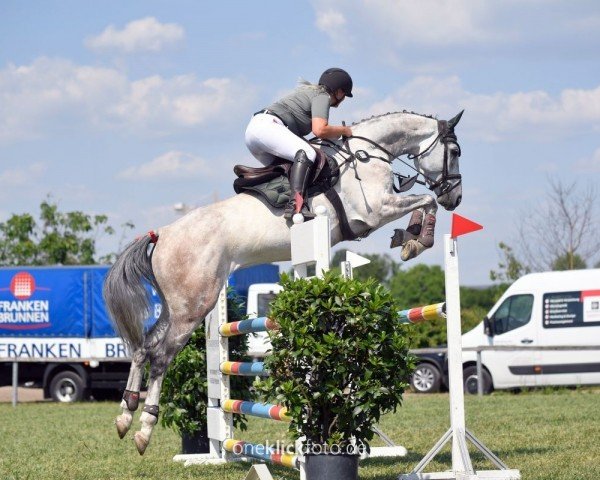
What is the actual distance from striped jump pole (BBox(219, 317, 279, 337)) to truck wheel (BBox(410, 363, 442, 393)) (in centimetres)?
1169

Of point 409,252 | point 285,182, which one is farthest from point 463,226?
point 285,182

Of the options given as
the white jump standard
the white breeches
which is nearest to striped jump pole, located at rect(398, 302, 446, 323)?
the white jump standard

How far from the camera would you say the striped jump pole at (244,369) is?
6230mm

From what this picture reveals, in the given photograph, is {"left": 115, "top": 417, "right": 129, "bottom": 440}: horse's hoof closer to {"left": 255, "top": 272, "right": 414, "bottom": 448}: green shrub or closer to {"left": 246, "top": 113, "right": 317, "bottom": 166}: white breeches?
{"left": 255, "top": 272, "right": 414, "bottom": 448}: green shrub

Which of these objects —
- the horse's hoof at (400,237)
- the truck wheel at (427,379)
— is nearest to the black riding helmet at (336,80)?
the horse's hoof at (400,237)

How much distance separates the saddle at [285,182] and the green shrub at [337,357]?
1.64 metres

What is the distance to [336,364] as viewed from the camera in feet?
16.7

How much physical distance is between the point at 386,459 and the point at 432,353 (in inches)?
448

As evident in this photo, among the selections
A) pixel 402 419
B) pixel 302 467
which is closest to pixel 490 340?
pixel 402 419

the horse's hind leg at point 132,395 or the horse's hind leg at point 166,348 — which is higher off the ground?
the horse's hind leg at point 166,348

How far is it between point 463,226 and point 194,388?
2.80m

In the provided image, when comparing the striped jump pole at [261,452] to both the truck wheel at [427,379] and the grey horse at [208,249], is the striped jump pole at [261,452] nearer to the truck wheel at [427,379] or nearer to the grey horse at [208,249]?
the grey horse at [208,249]

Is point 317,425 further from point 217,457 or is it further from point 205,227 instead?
point 217,457

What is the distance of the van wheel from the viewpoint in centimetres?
1734
